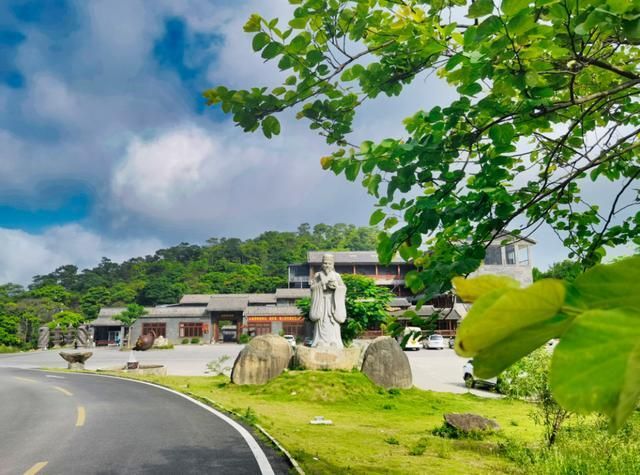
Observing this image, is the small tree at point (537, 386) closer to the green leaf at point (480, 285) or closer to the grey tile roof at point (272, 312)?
the green leaf at point (480, 285)

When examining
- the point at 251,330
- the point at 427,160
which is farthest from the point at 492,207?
the point at 251,330

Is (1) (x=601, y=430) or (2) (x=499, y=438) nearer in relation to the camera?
(1) (x=601, y=430)

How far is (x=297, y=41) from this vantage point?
2.59 metres

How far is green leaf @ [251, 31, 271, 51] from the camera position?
2455mm

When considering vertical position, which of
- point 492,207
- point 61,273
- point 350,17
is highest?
point 61,273

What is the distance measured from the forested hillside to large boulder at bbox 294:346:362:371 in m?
43.5

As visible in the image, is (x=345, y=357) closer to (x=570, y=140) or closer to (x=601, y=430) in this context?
(x=601, y=430)

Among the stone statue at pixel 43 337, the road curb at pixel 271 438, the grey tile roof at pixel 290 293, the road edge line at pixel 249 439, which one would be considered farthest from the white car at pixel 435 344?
the stone statue at pixel 43 337

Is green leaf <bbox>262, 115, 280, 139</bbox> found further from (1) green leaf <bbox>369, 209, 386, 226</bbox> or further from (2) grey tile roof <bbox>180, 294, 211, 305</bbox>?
(2) grey tile roof <bbox>180, 294, 211, 305</bbox>

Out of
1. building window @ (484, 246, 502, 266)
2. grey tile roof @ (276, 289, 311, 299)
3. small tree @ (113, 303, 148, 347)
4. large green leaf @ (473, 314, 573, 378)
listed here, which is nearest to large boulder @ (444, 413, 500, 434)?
large green leaf @ (473, 314, 573, 378)

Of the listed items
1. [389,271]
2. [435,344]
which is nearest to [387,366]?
[435,344]

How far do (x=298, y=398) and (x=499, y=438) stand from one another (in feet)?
18.7

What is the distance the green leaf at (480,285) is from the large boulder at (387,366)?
46.3ft

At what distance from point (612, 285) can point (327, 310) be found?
1494 cm
